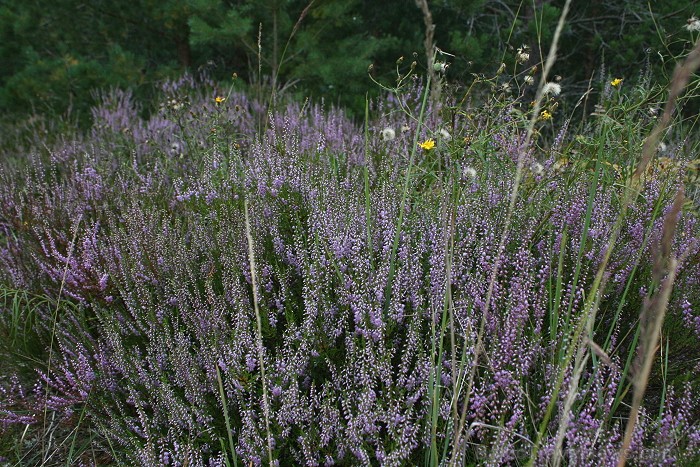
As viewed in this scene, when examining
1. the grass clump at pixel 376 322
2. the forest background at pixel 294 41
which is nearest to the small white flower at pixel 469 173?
the grass clump at pixel 376 322

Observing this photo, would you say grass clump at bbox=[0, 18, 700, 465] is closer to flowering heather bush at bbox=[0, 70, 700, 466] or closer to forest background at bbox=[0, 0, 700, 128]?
flowering heather bush at bbox=[0, 70, 700, 466]

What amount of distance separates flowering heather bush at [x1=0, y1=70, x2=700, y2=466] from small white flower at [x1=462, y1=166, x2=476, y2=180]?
0.10 ft

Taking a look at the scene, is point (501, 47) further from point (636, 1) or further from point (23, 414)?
point (23, 414)

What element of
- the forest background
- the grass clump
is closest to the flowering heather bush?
the grass clump

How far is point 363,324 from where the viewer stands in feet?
5.61

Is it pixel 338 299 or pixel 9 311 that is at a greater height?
pixel 338 299

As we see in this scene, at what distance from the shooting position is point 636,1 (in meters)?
5.86

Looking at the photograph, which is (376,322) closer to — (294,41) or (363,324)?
(363,324)

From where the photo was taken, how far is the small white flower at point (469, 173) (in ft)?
7.41

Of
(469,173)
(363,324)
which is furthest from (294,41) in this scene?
(363,324)

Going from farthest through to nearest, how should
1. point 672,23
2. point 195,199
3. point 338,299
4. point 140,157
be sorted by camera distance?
point 672,23, point 140,157, point 195,199, point 338,299

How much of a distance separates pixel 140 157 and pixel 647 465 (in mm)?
3415

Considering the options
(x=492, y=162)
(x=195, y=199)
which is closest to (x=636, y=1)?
(x=492, y=162)

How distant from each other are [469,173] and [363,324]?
893 millimetres
